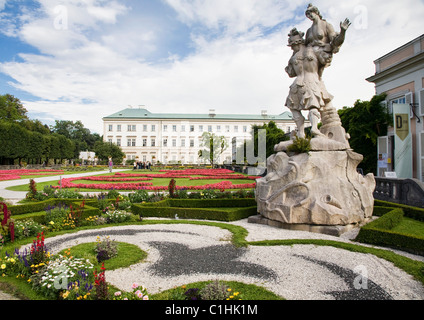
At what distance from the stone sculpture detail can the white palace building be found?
57.2m

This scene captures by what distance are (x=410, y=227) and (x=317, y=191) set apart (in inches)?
→ 102

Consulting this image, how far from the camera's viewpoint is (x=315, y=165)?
636 centimetres

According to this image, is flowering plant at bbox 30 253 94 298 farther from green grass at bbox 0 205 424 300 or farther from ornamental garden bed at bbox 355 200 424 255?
ornamental garden bed at bbox 355 200 424 255

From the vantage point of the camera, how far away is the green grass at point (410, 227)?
20.0 ft

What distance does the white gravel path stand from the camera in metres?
3.37

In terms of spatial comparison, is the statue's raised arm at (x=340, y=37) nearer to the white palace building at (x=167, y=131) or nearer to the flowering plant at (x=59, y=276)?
the flowering plant at (x=59, y=276)

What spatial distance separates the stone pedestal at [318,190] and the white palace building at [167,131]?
57929 mm

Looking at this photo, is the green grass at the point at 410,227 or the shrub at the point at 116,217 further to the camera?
the shrub at the point at 116,217

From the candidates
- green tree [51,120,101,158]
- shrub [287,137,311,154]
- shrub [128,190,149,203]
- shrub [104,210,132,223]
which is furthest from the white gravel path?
green tree [51,120,101,158]

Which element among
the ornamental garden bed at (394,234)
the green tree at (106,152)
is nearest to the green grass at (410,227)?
the ornamental garden bed at (394,234)
